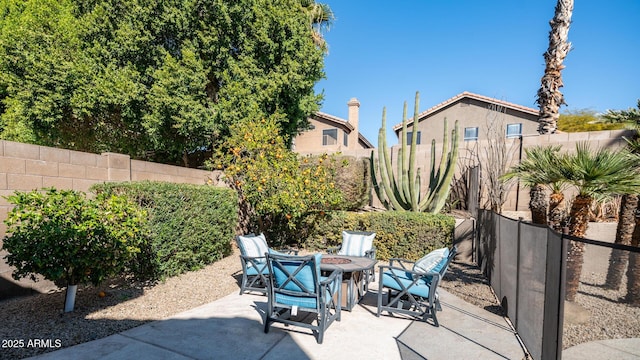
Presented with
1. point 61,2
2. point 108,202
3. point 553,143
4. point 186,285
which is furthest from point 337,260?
point 61,2

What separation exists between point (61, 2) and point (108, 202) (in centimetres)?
1175

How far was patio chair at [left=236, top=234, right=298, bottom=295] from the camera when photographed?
5523mm

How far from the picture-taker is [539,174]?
4754mm

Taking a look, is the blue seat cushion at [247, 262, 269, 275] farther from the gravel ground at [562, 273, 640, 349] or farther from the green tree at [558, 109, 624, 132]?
the green tree at [558, 109, 624, 132]

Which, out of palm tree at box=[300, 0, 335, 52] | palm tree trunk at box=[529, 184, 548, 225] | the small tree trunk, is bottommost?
the small tree trunk

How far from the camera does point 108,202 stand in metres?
4.61

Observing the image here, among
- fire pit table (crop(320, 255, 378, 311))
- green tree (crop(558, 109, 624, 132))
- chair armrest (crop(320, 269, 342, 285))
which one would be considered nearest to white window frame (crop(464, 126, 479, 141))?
green tree (crop(558, 109, 624, 132))

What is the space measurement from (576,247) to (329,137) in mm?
20401

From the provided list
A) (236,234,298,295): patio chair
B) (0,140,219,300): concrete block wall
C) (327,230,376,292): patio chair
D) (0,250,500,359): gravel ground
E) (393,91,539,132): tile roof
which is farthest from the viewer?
(393,91,539,132): tile roof

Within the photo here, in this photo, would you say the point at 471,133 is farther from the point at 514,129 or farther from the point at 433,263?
the point at 433,263

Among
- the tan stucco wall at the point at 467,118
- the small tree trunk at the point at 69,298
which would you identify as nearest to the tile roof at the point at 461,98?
the tan stucco wall at the point at 467,118

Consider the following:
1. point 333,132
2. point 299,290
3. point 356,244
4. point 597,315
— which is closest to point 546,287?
point 597,315

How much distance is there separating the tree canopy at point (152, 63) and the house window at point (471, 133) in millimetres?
13720

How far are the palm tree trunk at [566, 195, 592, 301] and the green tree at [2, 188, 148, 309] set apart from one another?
21.8ft
